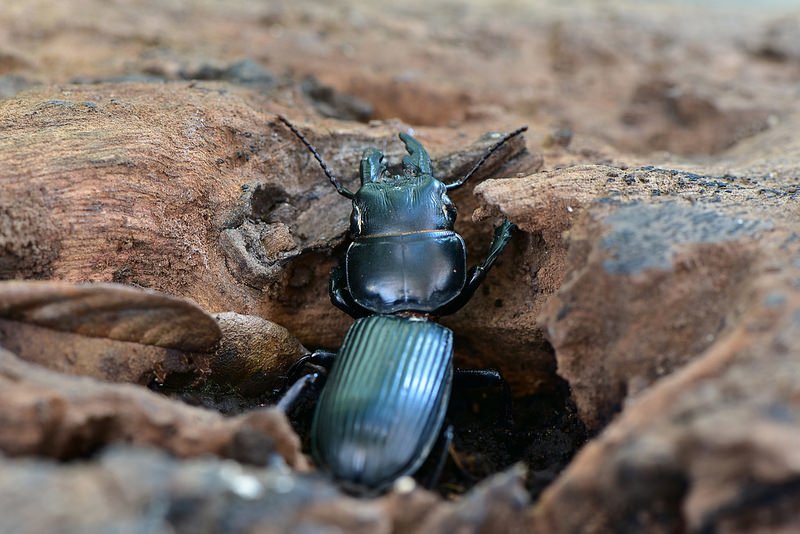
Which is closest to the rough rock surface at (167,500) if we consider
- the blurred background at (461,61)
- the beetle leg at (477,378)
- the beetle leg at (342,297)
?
the beetle leg at (477,378)

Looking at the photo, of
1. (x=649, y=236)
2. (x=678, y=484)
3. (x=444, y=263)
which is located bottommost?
(x=444, y=263)

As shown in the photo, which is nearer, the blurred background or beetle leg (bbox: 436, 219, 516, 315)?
beetle leg (bbox: 436, 219, 516, 315)

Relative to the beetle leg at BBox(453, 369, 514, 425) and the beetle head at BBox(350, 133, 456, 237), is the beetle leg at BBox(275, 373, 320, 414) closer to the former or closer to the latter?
the beetle leg at BBox(453, 369, 514, 425)

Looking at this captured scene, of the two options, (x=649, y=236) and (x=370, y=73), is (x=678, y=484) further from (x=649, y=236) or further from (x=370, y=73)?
(x=370, y=73)

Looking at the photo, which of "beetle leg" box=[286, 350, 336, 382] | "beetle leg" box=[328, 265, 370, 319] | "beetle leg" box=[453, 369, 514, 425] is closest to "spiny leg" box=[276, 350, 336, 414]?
"beetle leg" box=[286, 350, 336, 382]

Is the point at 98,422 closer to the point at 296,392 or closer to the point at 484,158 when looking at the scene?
the point at 296,392

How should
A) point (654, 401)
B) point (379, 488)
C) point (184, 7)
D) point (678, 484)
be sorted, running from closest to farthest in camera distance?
point (678, 484) → point (654, 401) → point (379, 488) → point (184, 7)

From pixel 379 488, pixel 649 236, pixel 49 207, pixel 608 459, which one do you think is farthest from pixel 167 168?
pixel 608 459
